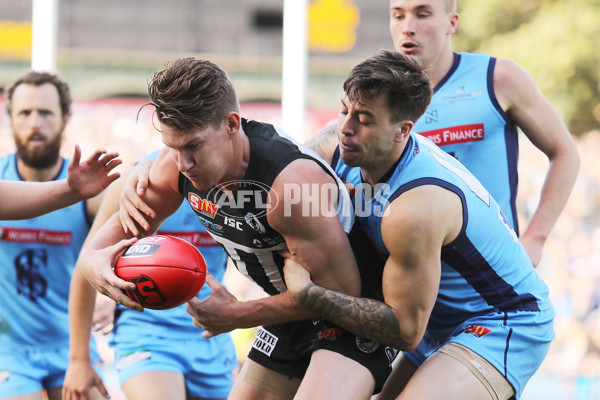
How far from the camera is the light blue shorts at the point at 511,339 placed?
3717mm

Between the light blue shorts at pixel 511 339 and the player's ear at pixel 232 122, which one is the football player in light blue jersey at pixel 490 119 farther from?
the player's ear at pixel 232 122

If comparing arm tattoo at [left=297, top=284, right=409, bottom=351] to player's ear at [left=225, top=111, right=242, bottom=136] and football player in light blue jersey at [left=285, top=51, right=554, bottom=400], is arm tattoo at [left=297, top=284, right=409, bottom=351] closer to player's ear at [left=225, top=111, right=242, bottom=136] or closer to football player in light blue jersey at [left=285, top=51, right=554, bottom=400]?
football player in light blue jersey at [left=285, top=51, right=554, bottom=400]

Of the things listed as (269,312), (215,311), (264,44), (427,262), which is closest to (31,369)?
(215,311)

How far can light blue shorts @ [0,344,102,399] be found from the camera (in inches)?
207

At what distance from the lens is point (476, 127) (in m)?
4.63

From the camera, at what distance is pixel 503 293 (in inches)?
150

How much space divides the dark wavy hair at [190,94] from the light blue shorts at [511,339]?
1632 mm

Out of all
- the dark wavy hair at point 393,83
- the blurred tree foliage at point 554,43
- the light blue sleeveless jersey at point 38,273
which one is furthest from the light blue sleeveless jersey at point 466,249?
the blurred tree foliage at point 554,43

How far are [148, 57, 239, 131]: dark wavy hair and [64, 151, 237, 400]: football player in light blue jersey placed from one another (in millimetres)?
1446

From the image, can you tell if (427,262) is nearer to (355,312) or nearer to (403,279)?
(403,279)

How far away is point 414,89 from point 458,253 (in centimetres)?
83

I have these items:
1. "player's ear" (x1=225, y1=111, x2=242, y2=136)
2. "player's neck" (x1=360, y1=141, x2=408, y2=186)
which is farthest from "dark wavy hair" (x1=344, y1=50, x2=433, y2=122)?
"player's ear" (x1=225, y1=111, x2=242, y2=136)

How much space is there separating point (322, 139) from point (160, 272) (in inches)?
51.4

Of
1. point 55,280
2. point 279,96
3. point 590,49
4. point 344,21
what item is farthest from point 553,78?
point 55,280
